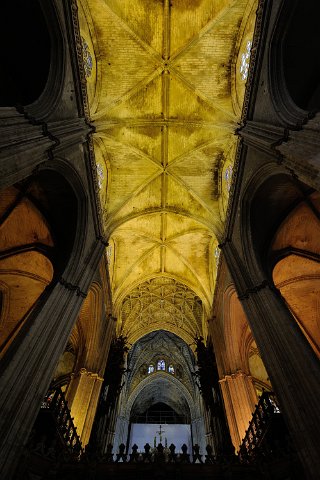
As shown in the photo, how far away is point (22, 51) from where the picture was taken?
7.23 metres

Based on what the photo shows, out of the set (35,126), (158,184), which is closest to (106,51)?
(158,184)

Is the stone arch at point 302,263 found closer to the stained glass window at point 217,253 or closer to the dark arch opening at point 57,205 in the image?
the stained glass window at point 217,253

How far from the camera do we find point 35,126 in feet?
17.1

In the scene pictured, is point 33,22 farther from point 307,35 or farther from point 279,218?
point 279,218

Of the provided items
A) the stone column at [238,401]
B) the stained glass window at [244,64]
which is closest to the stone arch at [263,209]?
the stained glass window at [244,64]

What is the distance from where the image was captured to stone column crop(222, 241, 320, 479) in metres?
4.34

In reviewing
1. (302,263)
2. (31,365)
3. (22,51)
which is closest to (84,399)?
(31,365)

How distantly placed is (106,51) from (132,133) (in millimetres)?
2918

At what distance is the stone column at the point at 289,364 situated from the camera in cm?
434

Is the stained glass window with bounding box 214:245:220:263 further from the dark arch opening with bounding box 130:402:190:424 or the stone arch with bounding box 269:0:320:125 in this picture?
the dark arch opening with bounding box 130:402:190:424

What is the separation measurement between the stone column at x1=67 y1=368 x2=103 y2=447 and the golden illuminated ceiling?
3950 millimetres

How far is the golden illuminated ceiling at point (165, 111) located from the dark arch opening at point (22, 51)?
2.38 m

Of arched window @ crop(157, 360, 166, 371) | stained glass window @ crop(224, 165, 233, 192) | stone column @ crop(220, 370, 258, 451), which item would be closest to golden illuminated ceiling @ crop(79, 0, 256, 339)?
stained glass window @ crop(224, 165, 233, 192)

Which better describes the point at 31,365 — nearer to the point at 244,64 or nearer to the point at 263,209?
the point at 263,209
